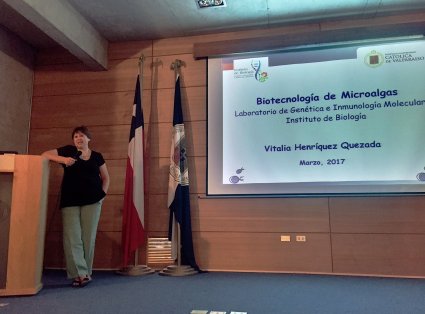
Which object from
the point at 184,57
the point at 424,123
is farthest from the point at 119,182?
the point at 424,123

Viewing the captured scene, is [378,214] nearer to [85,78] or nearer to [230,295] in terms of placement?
[230,295]

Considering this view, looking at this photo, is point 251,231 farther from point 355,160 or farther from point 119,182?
point 119,182

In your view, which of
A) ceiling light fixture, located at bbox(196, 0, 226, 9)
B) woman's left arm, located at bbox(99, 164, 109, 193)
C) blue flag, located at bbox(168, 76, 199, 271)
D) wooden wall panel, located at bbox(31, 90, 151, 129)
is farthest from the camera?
wooden wall panel, located at bbox(31, 90, 151, 129)

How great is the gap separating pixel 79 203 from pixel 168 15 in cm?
204

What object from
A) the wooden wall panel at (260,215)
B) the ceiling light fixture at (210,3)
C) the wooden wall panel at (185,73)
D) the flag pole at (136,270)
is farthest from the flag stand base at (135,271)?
the ceiling light fixture at (210,3)

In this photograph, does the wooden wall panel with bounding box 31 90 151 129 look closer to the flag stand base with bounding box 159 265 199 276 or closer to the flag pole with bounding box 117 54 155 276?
the flag pole with bounding box 117 54 155 276

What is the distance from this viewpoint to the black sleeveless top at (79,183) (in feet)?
9.61

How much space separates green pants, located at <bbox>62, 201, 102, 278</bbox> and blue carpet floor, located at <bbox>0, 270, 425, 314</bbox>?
0.53ft

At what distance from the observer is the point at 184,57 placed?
3.94 meters

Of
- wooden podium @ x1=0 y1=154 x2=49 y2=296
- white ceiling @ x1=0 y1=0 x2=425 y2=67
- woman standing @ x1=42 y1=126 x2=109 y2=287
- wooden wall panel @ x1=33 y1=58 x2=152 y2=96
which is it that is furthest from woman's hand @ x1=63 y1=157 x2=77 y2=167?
wooden wall panel @ x1=33 y1=58 x2=152 y2=96

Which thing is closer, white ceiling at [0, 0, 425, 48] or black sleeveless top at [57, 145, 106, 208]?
black sleeveless top at [57, 145, 106, 208]

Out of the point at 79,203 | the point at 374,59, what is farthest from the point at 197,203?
the point at 374,59

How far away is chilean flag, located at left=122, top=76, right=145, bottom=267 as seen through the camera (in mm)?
3477

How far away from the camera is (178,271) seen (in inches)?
130
